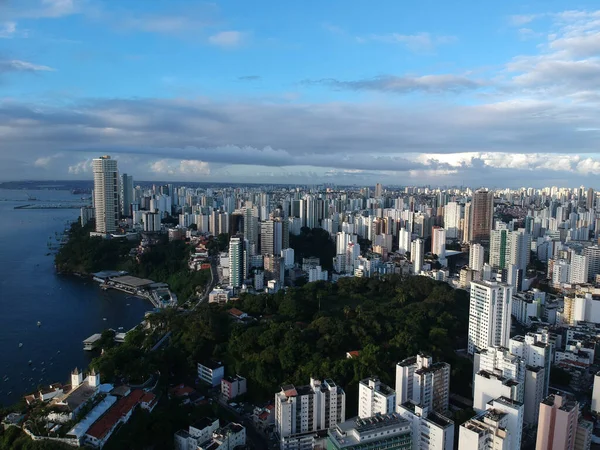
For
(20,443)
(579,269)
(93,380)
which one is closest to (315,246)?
(579,269)

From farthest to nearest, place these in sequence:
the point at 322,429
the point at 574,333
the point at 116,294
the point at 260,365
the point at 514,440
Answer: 1. the point at 116,294
2. the point at 574,333
3. the point at 260,365
4. the point at 322,429
5. the point at 514,440

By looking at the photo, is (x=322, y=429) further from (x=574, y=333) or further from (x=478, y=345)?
(x=574, y=333)

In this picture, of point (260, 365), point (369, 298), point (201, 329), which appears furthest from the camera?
point (369, 298)

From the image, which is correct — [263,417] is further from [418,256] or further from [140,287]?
[418,256]

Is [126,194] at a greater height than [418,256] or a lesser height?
greater

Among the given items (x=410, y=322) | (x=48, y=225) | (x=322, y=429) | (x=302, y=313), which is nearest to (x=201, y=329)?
(x=302, y=313)

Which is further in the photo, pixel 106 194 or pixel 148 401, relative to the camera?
pixel 106 194

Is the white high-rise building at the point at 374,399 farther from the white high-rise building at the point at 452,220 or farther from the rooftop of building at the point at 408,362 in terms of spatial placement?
the white high-rise building at the point at 452,220

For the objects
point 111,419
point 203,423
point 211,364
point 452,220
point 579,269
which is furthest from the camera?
point 452,220
